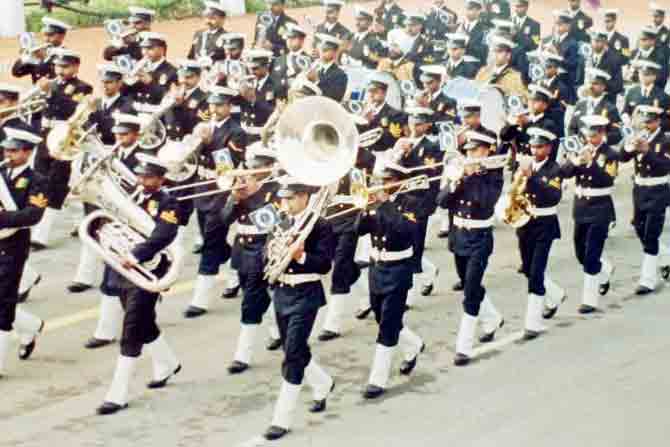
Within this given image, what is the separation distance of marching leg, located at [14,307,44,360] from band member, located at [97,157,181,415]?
127 centimetres

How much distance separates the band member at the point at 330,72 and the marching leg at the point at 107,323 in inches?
206

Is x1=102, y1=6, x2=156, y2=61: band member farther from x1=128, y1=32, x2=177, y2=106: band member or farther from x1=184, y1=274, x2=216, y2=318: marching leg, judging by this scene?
x1=184, y1=274, x2=216, y2=318: marching leg

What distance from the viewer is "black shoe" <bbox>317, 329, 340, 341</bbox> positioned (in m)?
15.0

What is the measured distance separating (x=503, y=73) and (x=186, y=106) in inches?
171

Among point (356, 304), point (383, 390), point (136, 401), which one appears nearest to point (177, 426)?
point (136, 401)

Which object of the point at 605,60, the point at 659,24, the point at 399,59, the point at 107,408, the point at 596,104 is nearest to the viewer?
the point at 107,408

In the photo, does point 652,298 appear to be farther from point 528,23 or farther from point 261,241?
point 528,23

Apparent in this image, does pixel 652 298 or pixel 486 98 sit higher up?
pixel 486 98

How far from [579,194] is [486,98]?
162 centimetres

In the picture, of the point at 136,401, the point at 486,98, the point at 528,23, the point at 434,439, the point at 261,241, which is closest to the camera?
the point at 434,439

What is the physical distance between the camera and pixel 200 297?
51.1 ft

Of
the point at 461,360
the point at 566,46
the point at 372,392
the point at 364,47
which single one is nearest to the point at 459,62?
the point at 364,47

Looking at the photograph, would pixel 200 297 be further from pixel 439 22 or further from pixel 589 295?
pixel 439 22

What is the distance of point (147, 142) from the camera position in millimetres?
15672
